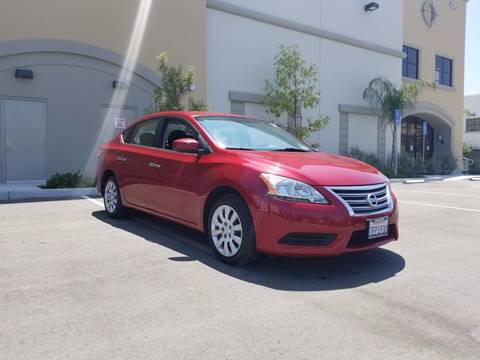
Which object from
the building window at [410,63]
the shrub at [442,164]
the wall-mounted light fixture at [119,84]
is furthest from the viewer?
the building window at [410,63]

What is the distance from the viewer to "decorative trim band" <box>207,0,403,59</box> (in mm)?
15539

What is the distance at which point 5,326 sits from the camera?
315cm

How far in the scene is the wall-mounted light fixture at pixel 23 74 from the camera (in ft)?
37.2

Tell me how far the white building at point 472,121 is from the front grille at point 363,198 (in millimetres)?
45613

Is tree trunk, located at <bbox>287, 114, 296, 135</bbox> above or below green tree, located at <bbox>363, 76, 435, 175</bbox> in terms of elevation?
below

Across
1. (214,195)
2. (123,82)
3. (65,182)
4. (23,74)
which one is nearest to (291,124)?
(123,82)

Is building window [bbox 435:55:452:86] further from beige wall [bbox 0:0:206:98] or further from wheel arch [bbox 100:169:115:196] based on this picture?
wheel arch [bbox 100:169:115:196]

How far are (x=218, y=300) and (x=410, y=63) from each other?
906 inches

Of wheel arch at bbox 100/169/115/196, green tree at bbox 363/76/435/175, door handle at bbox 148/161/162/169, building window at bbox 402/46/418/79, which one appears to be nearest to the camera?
door handle at bbox 148/161/162/169

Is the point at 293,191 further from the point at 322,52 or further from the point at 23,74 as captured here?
the point at 322,52

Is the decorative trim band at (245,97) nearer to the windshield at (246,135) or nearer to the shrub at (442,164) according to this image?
the windshield at (246,135)

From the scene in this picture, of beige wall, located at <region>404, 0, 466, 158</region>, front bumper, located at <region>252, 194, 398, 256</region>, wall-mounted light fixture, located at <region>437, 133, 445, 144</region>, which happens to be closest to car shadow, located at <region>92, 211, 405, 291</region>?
front bumper, located at <region>252, 194, 398, 256</region>

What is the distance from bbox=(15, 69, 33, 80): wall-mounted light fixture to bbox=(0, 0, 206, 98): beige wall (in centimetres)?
80

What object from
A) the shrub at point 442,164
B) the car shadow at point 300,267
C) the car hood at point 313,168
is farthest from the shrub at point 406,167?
the car hood at point 313,168
